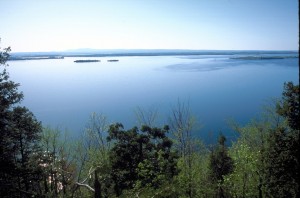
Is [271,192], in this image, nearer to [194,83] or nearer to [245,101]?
[245,101]

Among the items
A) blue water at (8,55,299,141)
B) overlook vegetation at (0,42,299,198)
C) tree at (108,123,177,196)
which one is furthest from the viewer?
blue water at (8,55,299,141)

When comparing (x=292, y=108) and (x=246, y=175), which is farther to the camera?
(x=246, y=175)

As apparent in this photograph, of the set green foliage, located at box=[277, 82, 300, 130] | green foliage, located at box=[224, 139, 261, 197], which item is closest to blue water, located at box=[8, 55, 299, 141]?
green foliage, located at box=[224, 139, 261, 197]

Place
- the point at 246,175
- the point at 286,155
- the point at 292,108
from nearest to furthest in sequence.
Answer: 1. the point at 286,155
2. the point at 292,108
3. the point at 246,175

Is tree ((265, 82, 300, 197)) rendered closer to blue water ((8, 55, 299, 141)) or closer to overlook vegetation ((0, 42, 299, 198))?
overlook vegetation ((0, 42, 299, 198))

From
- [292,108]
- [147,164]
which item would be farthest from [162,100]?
[292,108]

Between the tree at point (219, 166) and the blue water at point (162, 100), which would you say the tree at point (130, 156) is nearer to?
the tree at point (219, 166)

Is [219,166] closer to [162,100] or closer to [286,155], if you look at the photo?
[286,155]

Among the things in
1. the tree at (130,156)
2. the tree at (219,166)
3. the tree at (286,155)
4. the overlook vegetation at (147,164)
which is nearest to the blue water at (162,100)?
the tree at (219,166)

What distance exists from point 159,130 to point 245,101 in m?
73.4

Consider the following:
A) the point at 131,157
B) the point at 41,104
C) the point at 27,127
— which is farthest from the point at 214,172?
the point at 41,104

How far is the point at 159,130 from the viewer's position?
1225 inches

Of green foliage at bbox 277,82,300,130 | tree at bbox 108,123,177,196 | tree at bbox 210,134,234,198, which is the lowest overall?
tree at bbox 210,134,234,198

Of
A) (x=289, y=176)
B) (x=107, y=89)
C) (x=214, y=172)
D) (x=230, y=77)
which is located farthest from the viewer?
(x=230, y=77)
